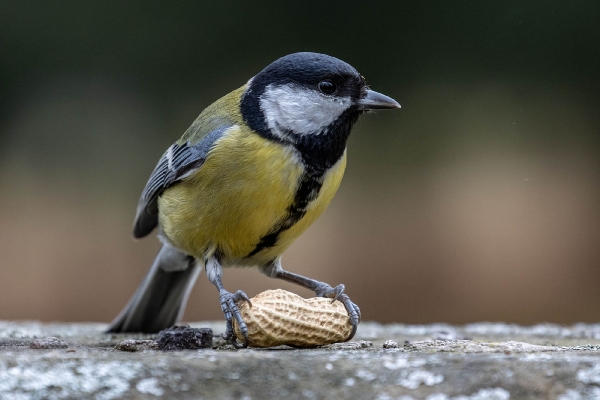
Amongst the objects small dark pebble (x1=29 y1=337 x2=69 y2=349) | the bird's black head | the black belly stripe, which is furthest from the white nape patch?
small dark pebble (x1=29 y1=337 x2=69 y2=349)

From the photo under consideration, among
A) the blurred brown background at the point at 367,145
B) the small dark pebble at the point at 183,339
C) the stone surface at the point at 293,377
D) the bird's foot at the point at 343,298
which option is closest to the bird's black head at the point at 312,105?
the bird's foot at the point at 343,298

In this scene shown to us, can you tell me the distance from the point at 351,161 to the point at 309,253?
668 mm

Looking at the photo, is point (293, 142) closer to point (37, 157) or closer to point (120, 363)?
point (120, 363)

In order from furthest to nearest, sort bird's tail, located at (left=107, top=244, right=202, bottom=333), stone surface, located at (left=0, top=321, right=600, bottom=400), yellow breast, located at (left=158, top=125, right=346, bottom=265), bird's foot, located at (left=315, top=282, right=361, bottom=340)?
bird's tail, located at (left=107, top=244, right=202, bottom=333), yellow breast, located at (left=158, top=125, right=346, bottom=265), bird's foot, located at (left=315, top=282, right=361, bottom=340), stone surface, located at (left=0, top=321, right=600, bottom=400)

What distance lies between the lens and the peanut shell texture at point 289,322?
1.67 m

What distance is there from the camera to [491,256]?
4.26 metres

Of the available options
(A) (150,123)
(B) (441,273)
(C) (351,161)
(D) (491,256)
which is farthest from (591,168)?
(A) (150,123)

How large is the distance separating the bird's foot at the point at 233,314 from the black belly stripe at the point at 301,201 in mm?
246

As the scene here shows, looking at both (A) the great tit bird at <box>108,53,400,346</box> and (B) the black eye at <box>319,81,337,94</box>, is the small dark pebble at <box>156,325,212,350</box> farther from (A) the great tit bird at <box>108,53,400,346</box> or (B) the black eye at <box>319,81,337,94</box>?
(B) the black eye at <box>319,81,337,94</box>

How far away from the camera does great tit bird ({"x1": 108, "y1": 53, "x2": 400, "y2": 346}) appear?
2.03 metres

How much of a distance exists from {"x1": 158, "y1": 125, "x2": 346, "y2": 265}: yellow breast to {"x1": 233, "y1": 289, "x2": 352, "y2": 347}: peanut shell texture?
35 cm

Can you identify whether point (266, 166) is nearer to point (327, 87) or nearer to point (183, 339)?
point (327, 87)

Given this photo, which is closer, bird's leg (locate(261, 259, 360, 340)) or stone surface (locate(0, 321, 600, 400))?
stone surface (locate(0, 321, 600, 400))

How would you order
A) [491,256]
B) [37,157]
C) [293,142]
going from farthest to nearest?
1. [37,157]
2. [491,256]
3. [293,142]
